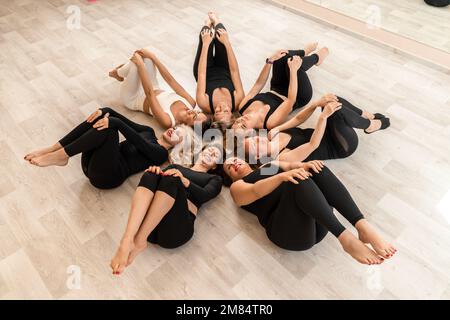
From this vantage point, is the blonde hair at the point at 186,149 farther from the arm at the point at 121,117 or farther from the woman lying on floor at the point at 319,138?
the woman lying on floor at the point at 319,138

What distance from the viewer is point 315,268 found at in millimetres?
1755

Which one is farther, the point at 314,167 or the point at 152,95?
the point at 152,95

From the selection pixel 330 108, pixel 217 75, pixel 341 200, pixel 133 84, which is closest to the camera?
pixel 341 200

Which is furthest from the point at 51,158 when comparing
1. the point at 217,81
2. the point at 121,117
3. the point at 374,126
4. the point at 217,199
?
the point at 374,126

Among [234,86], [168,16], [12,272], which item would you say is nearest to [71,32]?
[168,16]

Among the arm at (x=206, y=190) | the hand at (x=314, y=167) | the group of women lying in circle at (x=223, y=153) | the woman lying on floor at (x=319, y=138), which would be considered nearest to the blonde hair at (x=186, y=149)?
the group of women lying in circle at (x=223, y=153)

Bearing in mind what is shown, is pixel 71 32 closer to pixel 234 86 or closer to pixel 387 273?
pixel 234 86

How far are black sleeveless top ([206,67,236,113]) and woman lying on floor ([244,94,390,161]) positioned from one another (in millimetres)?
508

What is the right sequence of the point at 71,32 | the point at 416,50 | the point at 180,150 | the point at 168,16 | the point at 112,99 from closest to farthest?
the point at 180,150
the point at 112,99
the point at 416,50
the point at 71,32
the point at 168,16

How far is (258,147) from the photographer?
2.04 metres

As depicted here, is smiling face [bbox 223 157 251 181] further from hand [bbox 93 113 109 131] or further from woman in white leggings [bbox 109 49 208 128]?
hand [bbox 93 113 109 131]

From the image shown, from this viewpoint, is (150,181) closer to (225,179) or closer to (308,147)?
(225,179)

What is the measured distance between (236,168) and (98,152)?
31.0 inches

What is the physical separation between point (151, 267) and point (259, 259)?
0.58 meters
